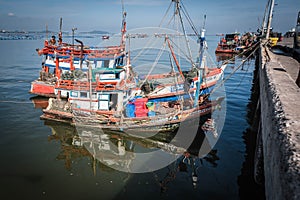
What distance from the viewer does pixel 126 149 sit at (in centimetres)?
1473

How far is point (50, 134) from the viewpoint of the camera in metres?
16.5

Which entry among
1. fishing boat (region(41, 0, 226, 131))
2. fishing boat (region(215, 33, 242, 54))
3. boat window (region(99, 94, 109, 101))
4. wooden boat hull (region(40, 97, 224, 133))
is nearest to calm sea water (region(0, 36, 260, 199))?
wooden boat hull (region(40, 97, 224, 133))

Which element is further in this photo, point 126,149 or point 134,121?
point 134,121

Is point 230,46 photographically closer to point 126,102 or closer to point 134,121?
point 126,102

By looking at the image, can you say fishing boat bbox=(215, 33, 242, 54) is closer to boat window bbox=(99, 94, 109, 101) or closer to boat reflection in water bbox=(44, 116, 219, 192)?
boat reflection in water bbox=(44, 116, 219, 192)

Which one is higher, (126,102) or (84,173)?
(126,102)

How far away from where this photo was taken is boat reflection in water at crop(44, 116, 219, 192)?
12.4m

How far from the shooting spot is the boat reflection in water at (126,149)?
1239cm

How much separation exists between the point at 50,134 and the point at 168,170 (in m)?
10.5

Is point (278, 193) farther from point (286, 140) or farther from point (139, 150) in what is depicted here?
point (139, 150)

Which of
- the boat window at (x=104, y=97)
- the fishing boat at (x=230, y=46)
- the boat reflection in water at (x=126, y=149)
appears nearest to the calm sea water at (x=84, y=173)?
the boat reflection in water at (x=126, y=149)

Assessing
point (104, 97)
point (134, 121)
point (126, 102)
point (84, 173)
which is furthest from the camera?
point (126, 102)

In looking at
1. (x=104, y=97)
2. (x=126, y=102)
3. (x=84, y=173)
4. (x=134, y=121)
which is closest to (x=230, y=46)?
(x=126, y=102)

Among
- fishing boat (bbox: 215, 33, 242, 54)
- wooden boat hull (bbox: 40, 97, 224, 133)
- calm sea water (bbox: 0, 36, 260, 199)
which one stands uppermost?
fishing boat (bbox: 215, 33, 242, 54)
